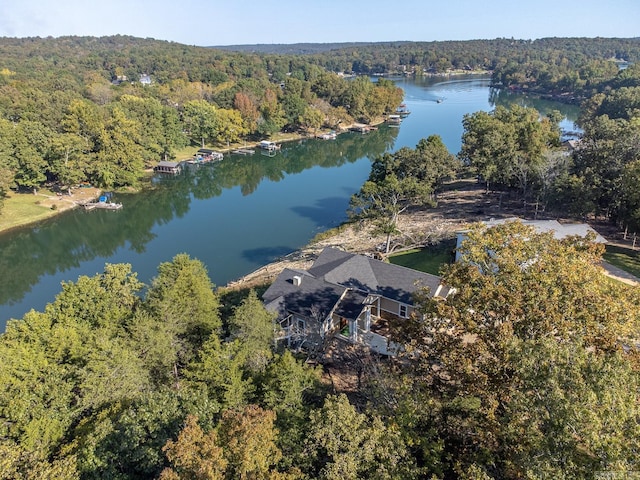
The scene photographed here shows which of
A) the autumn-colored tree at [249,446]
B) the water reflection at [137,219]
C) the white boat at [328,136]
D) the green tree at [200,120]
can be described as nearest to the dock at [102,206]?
the water reflection at [137,219]

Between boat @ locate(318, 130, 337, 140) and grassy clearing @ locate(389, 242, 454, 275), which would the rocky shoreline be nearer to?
grassy clearing @ locate(389, 242, 454, 275)

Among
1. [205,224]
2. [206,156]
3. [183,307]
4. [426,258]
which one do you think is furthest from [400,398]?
[206,156]

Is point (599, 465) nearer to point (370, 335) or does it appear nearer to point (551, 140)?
point (370, 335)

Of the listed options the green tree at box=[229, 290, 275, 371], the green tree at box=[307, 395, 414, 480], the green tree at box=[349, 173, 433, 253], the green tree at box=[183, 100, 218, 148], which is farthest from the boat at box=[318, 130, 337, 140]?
the green tree at box=[307, 395, 414, 480]

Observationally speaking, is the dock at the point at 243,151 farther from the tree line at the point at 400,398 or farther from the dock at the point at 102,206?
the tree line at the point at 400,398

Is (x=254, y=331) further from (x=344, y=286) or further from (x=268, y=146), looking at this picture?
(x=268, y=146)

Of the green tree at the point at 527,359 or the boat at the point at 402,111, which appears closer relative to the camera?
the green tree at the point at 527,359
